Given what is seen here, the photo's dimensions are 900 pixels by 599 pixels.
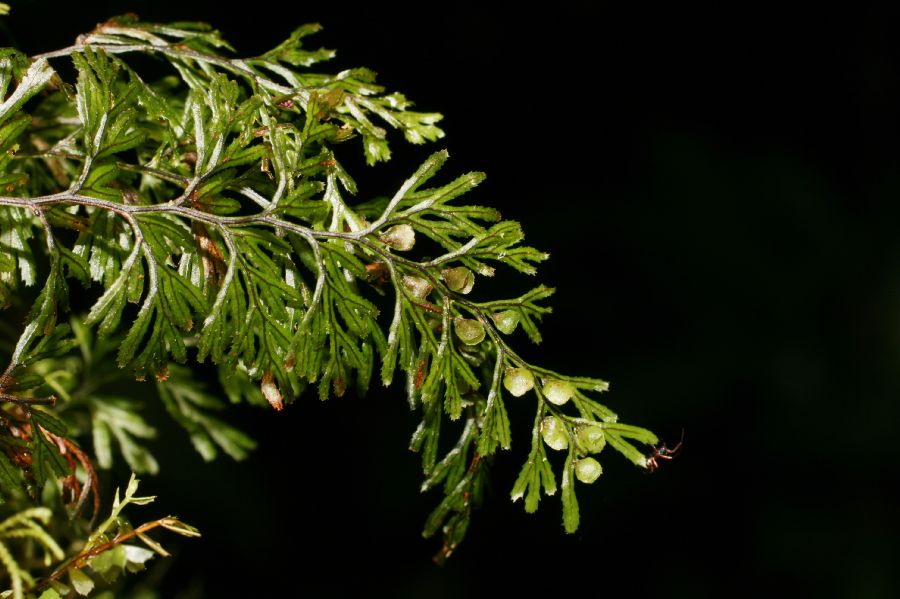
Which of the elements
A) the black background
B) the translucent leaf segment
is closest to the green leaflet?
the translucent leaf segment

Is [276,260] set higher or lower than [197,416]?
higher

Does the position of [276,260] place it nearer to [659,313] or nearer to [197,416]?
[197,416]

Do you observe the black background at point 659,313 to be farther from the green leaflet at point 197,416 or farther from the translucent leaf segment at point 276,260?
the translucent leaf segment at point 276,260

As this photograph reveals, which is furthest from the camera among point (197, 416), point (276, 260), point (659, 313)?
point (659, 313)

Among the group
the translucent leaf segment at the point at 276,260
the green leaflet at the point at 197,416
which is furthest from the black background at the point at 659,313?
the translucent leaf segment at the point at 276,260

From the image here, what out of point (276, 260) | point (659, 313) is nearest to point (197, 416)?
point (276, 260)

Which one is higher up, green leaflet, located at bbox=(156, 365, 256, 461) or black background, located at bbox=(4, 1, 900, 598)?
green leaflet, located at bbox=(156, 365, 256, 461)

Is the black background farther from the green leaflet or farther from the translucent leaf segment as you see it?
the translucent leaf segment

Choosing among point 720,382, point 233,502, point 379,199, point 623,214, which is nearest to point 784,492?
point 720,382
